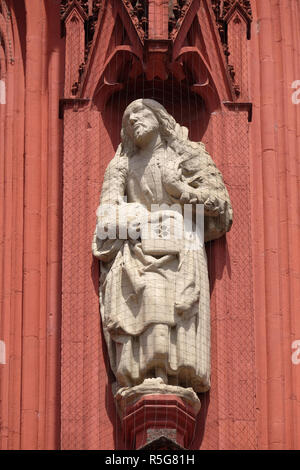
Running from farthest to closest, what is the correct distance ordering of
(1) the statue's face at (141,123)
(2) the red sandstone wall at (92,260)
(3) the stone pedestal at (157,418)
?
(1) the statue's face at (141,123) → (2) the red sandstone wall at (92,260) → (3) the stone pedestal at (157,418)

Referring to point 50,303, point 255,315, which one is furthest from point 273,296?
point 50,303

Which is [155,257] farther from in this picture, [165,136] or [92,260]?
[165,136]

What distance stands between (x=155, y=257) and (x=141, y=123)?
724 millimetres

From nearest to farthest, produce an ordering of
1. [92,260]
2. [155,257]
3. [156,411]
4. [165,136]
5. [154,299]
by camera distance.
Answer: [156,411], [154,299], [155,257], [92,260], [165,136]

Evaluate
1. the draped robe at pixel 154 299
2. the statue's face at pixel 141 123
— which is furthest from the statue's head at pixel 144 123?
the draped robe at pixel 154 299

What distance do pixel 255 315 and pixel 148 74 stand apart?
4.38 ft

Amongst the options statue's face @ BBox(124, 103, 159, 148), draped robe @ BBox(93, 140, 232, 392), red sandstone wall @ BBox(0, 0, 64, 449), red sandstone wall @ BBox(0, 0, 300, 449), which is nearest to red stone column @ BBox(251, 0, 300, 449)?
red sandstone wall @ BBox(0, 0, 300, 449)

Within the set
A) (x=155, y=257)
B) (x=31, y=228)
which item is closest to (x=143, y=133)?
(x=155, y=257)

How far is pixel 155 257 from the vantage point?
39.4 ft

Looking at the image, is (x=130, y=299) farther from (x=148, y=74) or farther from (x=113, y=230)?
(x=148, y=74)

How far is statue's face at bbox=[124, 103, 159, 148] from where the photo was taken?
485 inches

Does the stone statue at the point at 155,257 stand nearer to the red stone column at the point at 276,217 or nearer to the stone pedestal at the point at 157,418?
the stone pedestal at the point at 157,418

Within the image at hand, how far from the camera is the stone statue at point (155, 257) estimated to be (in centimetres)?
1180

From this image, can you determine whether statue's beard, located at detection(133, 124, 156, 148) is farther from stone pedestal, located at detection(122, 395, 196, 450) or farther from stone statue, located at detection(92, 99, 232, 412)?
stone pedestal, located at detection(122, 395, 196, 450)
